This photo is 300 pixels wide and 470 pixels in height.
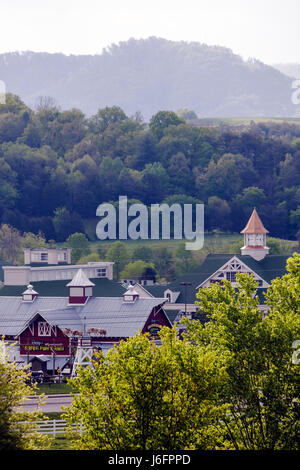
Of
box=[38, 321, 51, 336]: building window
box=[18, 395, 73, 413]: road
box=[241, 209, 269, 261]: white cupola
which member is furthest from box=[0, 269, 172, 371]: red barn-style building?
box=[241, 209, 269, 261]: white cupola

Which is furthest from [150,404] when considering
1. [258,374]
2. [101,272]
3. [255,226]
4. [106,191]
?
[106,191]

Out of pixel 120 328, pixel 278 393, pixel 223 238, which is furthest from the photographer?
pixel 223 238

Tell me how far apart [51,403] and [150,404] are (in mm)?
22276

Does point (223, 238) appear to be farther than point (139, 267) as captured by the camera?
Yes

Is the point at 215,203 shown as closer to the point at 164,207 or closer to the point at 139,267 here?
the point at 164,207

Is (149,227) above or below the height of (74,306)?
above

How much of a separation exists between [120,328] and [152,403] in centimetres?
3742

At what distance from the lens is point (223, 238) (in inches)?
6452

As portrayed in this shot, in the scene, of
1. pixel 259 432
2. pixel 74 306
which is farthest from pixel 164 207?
pixel 259 432

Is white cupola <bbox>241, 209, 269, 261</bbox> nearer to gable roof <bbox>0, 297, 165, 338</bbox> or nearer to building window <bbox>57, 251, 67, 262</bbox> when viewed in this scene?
building window <bbox>57, 251, 67, 262</bbox>

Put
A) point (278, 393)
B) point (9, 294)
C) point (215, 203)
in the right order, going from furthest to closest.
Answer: point (215, 203) < point (9, 294) < point (278, 393)

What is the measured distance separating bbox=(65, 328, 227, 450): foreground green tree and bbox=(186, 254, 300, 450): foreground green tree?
2.04m

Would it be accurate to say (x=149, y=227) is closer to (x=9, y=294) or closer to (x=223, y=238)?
(x=223, y=238)
